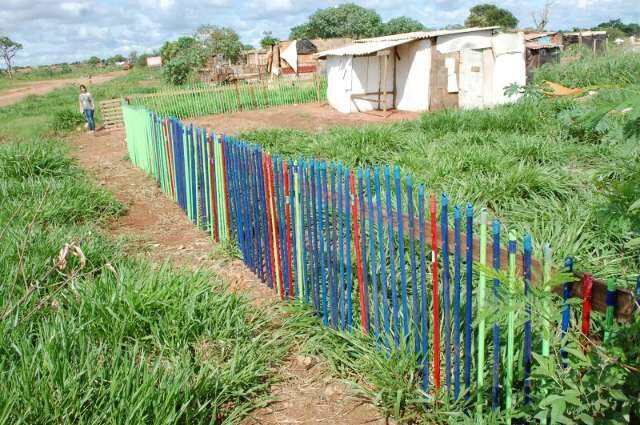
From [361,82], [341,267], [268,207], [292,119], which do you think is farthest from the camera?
[361,82]

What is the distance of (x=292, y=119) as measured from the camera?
16719mm

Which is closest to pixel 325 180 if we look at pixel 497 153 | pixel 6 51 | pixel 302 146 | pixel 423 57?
pixel 497 153

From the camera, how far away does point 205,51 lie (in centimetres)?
3562

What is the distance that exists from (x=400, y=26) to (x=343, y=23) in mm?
7208

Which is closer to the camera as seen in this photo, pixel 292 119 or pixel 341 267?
Result: pixel 341 267

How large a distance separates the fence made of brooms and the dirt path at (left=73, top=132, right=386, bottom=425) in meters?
0.26

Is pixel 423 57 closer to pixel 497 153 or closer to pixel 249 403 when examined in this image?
pixel 497 153

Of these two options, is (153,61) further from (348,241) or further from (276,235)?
(348,241)

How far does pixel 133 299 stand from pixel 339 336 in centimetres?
141

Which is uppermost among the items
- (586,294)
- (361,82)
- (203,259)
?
(361,82)

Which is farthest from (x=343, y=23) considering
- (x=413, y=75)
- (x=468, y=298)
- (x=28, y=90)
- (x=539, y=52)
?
(x=468, y=298)

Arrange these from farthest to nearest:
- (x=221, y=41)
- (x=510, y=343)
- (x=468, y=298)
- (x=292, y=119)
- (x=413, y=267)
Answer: (x=221, y=41) < (x=292, y=119) < (x=413, y=267) < (x=468, y=298) < (x=510, y=343)

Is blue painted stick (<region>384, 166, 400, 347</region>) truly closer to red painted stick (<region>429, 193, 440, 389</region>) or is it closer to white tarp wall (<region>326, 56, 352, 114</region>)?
red painted stick (<region>429, 193, 440, 389</region>)

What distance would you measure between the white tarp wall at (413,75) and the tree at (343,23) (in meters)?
48.9
